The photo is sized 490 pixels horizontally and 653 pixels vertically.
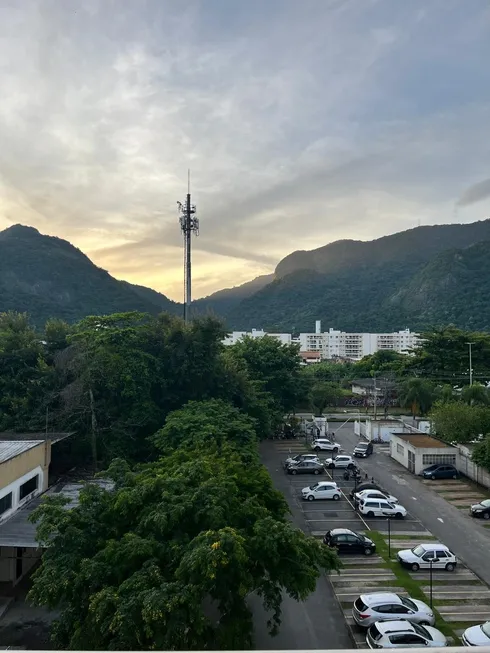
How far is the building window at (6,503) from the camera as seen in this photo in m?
14.2

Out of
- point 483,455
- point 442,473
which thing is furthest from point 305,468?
point 483,455

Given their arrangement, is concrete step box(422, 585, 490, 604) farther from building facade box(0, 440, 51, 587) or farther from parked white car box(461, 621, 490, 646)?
building facade box(0, 440, 51, 587)

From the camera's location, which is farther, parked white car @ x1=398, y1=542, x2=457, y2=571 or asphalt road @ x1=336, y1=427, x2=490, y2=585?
asphalt road @ x1=336, y1=427, x2=490, y2=585

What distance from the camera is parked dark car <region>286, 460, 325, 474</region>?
2548 centimetres

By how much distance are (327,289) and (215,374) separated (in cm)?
14921

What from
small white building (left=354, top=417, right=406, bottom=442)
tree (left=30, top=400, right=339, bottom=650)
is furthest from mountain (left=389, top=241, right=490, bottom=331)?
tree (left=30, top=400, right=339, bottom=650)

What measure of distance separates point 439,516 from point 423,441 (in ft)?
29.9

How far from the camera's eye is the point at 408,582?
541 inches

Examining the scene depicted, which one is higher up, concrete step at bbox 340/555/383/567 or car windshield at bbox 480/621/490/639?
car windshield at bbox 480/621/490/639

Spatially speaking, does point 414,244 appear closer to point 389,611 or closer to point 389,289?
point 389,289

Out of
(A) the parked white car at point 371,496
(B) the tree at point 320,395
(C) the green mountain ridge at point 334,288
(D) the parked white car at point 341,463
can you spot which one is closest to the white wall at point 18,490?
(A) the parked white car at point 371,496

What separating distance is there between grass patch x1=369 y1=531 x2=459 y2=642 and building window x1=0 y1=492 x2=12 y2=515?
464 inches

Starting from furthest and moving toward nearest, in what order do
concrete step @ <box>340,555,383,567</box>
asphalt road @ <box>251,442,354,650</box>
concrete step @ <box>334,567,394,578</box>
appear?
concrete step @ <box>340,555,383,567</box>, concrete step @ <box>334,567,394,578</box>, asphalt road @ <box>251,442,354,650</box>

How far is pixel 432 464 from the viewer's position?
2589cm
